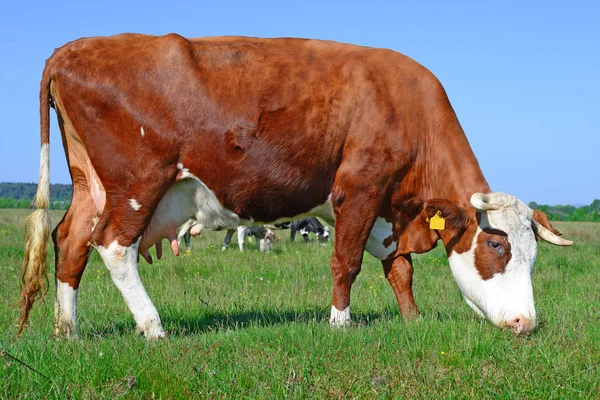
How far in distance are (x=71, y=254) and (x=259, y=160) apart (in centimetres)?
201

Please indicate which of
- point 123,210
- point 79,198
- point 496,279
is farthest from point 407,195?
point 79,198

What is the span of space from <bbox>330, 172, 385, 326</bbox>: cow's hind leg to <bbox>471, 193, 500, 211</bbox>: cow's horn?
2.88 ft

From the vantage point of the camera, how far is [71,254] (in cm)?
661

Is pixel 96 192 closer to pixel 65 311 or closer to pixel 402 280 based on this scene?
pixel 65 311

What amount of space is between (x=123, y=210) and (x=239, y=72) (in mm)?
1644

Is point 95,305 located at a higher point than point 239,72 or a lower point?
lower

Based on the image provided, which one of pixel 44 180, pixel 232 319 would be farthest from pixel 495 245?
pixel 44 180

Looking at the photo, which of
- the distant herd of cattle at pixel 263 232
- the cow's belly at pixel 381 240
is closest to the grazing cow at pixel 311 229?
the distant herd of cattle at pixel 263 232

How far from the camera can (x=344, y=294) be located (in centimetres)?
679

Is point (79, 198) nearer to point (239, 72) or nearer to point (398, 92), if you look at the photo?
point (239, 72)

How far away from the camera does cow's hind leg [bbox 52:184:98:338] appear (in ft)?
21.3

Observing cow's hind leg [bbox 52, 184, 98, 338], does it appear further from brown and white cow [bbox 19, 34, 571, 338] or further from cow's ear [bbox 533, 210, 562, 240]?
cow's ear [bbox 533, 210, 562, 240]

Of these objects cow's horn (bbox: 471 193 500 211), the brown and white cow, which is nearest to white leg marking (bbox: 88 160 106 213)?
the brown and white cow

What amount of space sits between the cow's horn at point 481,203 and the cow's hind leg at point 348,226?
34.5 inches
